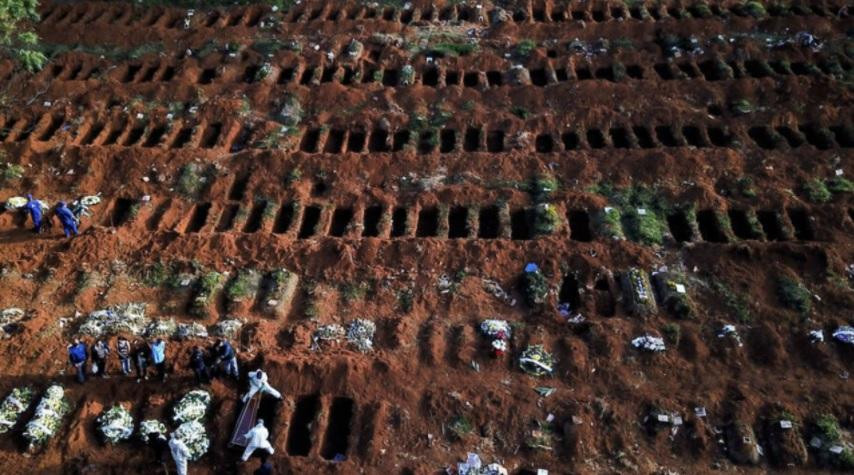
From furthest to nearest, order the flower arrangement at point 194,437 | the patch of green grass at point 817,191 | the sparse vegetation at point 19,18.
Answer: the sparse vegetation at point 19,18
the patch of green grass at point 817,191
the flower arrangement at point 194,437

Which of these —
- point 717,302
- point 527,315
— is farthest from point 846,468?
point 527,315

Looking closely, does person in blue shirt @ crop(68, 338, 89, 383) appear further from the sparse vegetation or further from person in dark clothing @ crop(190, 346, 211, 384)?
the sparse vegetation

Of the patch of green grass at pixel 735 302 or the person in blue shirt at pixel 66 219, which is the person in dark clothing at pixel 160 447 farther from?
the patch of green grass at pixel 735 302

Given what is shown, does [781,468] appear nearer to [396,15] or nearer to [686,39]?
[686,39]

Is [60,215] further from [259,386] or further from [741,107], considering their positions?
[741,107]

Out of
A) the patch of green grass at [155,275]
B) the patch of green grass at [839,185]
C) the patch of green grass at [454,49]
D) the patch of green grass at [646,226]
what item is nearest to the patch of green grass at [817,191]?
the patch of green grass at [839,185]

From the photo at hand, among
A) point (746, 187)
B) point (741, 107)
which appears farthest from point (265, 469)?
point (741, 107)

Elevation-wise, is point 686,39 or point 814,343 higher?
point 686,39
